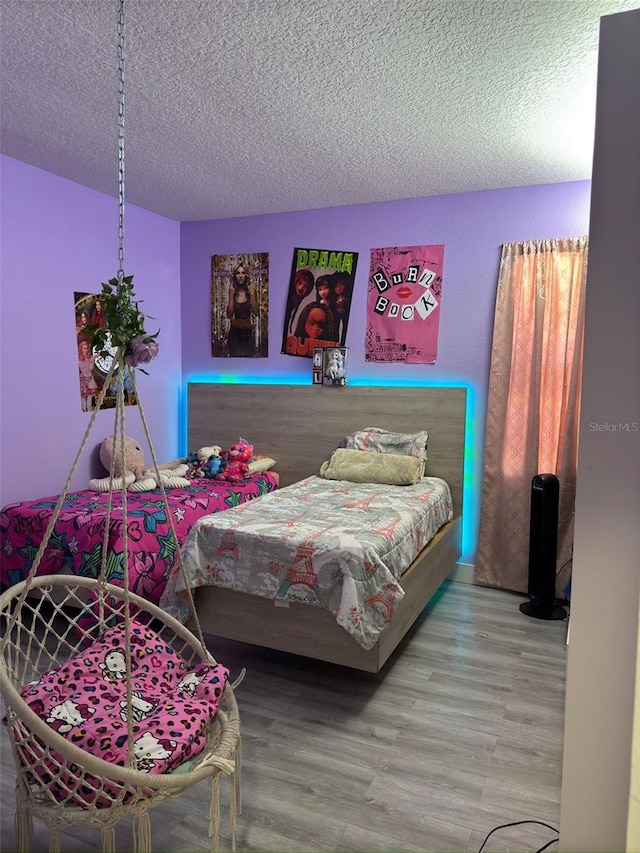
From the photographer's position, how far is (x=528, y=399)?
390 centimetres

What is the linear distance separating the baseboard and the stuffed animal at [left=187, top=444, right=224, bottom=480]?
1.81 m

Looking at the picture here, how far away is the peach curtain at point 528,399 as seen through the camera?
377 centimetres

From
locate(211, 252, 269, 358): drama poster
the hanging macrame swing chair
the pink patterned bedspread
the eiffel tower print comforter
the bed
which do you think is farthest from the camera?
locate(211, 252, 269, 358): drama poster

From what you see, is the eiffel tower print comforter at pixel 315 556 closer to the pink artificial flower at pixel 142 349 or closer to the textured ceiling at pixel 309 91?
the pink artificial flower at pixel 142 349

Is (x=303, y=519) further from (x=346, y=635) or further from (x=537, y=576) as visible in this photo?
(x=537, y=576)

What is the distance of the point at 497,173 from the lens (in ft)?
12.2

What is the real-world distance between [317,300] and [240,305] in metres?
0.70

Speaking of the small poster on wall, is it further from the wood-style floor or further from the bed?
the wood-style floor

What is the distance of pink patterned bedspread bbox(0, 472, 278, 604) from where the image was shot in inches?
122

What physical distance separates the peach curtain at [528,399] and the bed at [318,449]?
0.24 metres

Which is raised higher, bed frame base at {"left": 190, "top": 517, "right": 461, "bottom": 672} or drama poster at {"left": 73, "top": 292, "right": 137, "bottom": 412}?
drama poster at {"left": 73, "top": 292, "right": 137, "bottom": 412}

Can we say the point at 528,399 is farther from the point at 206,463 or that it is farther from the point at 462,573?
the point at 206,463

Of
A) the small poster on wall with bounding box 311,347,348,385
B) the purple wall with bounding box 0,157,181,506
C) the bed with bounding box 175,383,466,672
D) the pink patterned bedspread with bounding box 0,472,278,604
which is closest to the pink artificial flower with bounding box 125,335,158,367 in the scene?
the bed with bounding box 175,383,466,672

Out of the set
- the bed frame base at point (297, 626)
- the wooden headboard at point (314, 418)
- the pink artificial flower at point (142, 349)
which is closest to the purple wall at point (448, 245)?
the wooden headboard at point (314, 418)
